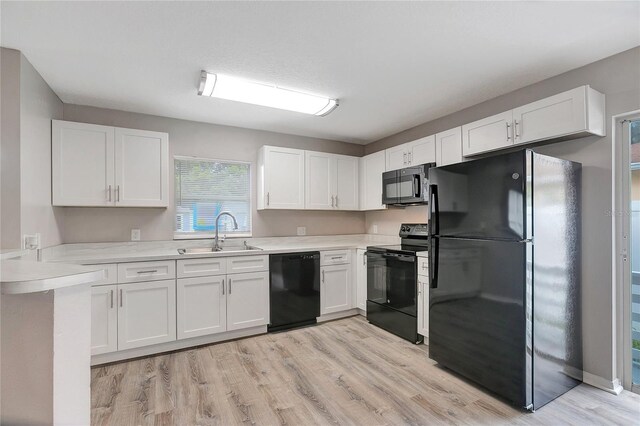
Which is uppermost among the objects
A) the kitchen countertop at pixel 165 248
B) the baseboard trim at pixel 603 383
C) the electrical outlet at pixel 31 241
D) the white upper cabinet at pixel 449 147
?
the white upper cabinet at pixel 449 147

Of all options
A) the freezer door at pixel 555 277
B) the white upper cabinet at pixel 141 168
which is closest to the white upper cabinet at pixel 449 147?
the freezer door at pixel 555 277

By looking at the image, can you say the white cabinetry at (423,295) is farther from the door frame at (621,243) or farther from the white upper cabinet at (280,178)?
the white upper cabinet at (280,178)

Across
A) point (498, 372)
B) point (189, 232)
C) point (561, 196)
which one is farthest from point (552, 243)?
point (189, 232)

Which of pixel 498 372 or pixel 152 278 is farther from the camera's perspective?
pixel 152 278

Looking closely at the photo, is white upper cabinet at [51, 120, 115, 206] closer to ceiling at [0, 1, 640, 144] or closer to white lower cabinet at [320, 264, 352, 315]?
ceiling at [0, 1, 640, 144]

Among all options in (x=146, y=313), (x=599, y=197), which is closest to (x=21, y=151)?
(x=146, y=313)

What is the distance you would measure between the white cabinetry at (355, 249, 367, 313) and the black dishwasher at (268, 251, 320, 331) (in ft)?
1.85

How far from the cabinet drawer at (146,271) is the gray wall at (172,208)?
2.17ft

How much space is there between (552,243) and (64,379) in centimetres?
273

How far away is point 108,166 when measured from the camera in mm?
2998

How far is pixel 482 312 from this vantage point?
2244mm

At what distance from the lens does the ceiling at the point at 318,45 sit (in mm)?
1746

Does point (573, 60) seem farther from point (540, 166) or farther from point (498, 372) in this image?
point (498, 372)

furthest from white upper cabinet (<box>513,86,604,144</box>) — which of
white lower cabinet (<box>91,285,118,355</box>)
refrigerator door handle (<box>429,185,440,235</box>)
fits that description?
white lower cabinet (<box>91,285,118,355</box>)
